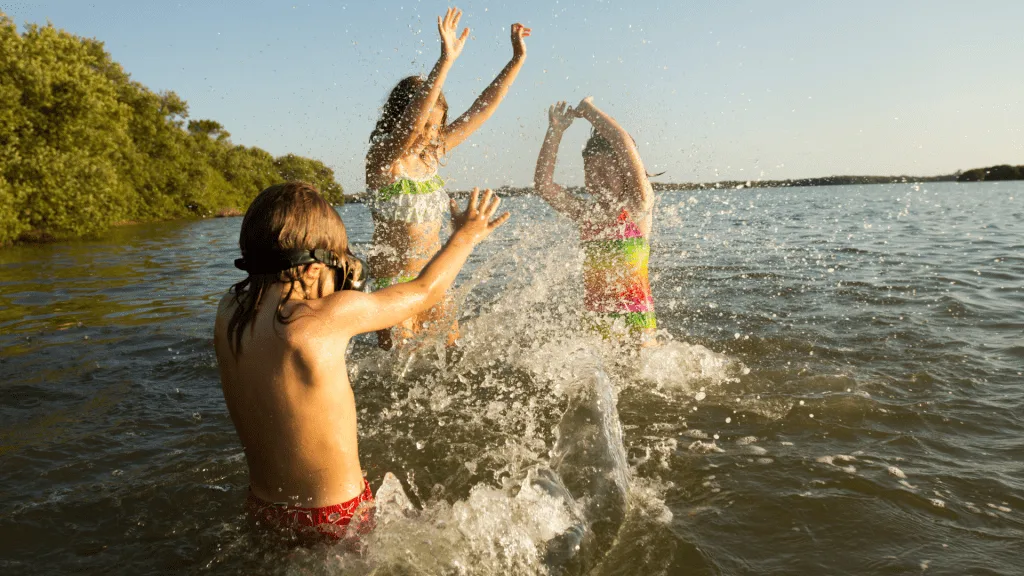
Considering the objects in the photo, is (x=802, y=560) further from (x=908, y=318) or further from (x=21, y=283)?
(x=21, y=283)

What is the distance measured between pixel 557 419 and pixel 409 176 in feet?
7.54

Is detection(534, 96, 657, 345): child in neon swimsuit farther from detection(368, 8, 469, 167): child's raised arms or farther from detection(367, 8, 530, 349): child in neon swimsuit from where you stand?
detection(368, 8, 469, 167): child's raised arms

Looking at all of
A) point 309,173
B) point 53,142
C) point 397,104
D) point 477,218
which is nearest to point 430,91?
point 397,104

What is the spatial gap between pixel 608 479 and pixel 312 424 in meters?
1.52

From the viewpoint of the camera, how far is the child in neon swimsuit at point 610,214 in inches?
186

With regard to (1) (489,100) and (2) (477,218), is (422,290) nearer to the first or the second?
(2) (477,218)

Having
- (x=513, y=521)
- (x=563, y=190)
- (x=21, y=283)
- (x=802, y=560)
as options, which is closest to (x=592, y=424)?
(x=513, y=521)

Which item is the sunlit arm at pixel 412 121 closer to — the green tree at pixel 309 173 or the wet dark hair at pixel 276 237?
the green tree at pixel 309 173

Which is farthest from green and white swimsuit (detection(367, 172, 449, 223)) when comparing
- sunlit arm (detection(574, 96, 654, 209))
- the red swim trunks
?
the red swim trunks

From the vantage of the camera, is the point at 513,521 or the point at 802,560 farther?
the point at 513,521

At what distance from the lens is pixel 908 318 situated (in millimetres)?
6730

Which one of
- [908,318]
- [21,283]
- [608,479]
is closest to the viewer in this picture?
[608,479]

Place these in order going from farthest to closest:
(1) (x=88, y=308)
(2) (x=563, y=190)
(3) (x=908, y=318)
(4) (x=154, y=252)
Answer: (4) (x=154, y=252), (1) (x=88, y=308), (3) (x=908, y=318), (2) (x=563, y=190)

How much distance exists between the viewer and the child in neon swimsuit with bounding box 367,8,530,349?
4.89m
